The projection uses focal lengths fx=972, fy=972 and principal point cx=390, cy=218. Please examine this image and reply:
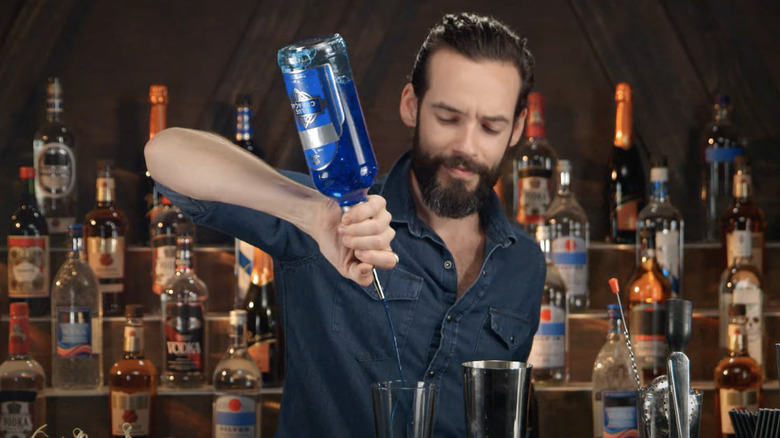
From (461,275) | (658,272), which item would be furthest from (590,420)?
(461,275)

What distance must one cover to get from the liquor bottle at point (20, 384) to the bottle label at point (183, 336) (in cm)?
32

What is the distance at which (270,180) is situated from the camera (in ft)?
4.60

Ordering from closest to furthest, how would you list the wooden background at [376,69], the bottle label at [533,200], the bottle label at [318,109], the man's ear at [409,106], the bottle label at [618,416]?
the bottle label at [318,109] < the man's ear at [409,106] < the bottle label at [618,416] < the bottle label at [533,200] < the wooden background at [376,69]

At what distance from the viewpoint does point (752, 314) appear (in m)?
2.36

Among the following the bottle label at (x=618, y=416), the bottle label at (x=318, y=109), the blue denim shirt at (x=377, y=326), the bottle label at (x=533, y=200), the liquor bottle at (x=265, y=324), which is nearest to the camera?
the bottle label at (x=318, y=109)

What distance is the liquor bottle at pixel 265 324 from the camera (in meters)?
2.40

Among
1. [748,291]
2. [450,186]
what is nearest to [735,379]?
[748,291]

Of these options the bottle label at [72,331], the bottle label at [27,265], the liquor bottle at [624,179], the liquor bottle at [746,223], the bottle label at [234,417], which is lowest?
the bottle label at [234,417]

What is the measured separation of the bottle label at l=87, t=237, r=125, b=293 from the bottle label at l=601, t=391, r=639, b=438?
123 cm

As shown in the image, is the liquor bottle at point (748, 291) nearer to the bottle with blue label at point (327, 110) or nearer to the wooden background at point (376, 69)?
the wooden background at point (376, 69)

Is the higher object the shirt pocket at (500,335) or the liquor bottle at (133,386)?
the shirt pocket at (500,335)

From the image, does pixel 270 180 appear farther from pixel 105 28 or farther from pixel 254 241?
pixel 105 28

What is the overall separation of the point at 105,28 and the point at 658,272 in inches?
65.2

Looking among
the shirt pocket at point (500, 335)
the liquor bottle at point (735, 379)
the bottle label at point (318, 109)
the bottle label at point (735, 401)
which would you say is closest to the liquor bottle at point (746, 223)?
the liquor bottle at point (735, 379)
